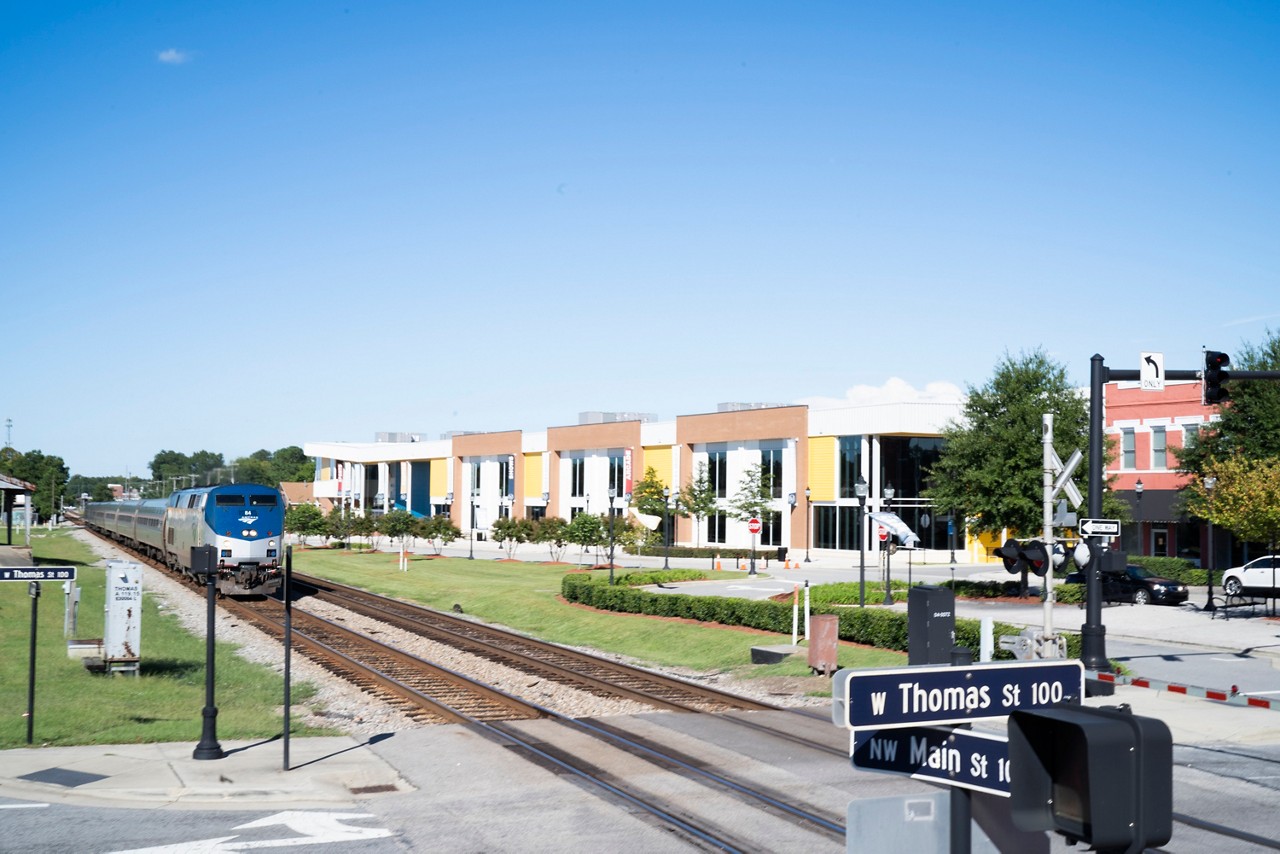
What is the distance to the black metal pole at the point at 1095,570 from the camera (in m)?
20.1

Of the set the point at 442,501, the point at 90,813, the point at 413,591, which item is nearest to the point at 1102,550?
the point at 90,813

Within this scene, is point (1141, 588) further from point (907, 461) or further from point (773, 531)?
point (773, 531)

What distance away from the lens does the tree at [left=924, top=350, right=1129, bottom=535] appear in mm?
44000

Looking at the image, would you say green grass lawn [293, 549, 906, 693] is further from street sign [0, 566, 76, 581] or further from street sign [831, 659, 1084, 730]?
street sign [831, 659, 1084, 730]

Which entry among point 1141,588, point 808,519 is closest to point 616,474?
point 808,519

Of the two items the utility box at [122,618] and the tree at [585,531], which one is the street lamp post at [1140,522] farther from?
the utility box at [122,618]

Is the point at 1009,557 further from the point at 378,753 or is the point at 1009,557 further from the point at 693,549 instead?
the point at 693,549

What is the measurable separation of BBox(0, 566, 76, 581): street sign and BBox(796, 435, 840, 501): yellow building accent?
59.3m

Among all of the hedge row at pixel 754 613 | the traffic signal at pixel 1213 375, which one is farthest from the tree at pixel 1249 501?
the traffic signal at pixel 1213 375

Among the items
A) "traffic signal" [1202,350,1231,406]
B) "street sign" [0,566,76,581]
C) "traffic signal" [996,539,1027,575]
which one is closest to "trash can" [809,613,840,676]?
"traffic signal" [996,539,1027,575]

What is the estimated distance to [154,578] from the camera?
163 feet

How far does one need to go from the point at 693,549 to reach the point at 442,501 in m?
44.6

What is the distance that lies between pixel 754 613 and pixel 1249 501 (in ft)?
60.2

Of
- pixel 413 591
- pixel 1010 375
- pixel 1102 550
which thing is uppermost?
pixel 1010 375
